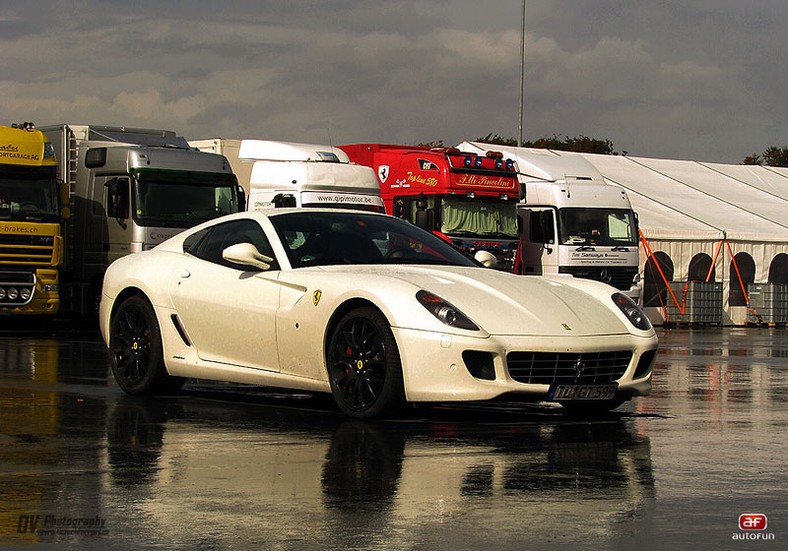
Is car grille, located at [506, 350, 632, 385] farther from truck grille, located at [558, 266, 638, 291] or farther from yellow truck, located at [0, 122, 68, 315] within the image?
truck grille, located at [558, 266, 638, 291]

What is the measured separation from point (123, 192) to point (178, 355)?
14.3 metres

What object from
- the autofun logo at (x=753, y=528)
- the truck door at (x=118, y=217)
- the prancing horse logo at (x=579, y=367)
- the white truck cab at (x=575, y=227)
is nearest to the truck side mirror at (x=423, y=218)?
the white truck cab at (x=575, y=227)

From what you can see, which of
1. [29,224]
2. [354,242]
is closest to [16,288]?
[29,224]

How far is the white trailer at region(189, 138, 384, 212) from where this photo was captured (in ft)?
83.0

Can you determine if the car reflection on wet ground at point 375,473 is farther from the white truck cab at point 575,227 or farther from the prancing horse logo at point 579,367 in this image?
the white truck cab at point 575,227

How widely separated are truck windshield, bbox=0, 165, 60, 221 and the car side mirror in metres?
13.9

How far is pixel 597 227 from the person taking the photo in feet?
98.4

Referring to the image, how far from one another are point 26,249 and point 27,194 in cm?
96

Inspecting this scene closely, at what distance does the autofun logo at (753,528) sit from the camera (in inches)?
216

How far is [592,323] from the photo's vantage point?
364 inches

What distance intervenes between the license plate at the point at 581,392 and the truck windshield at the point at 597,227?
66.7ft

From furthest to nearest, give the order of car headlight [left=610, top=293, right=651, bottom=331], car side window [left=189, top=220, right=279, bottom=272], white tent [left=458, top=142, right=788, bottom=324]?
1. white tent [left=458, top=142, right=788, bottom=324]
2. car side window [left=189, top=220, right=279, bottom=272]
3. car headlight [left=610, top=293, right=651, bottom=331]

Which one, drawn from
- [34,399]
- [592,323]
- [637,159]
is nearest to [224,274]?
[34,399]

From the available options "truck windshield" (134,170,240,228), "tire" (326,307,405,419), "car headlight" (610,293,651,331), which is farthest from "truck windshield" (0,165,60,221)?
"car headlight" (610,293,651,331)
